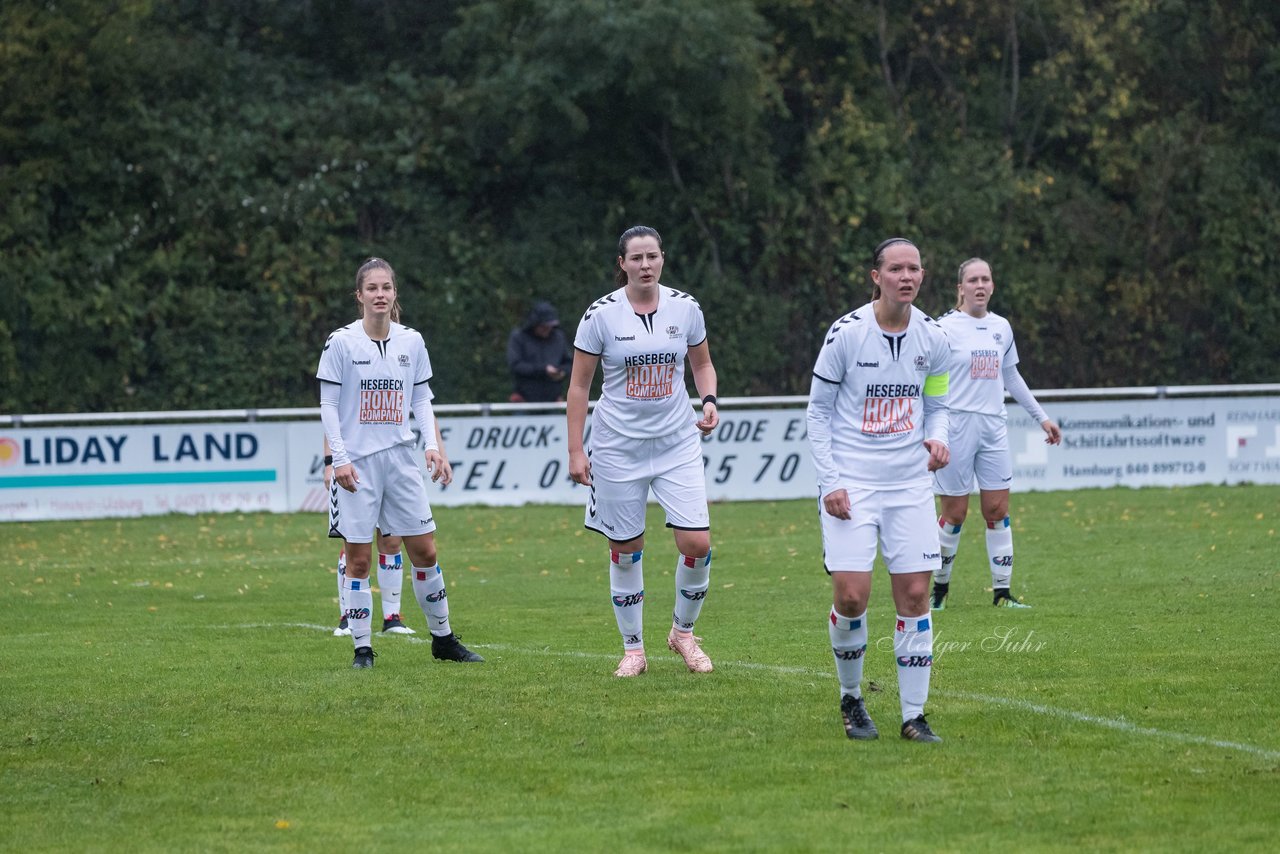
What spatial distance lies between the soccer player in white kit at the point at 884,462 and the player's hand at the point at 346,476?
310 cm

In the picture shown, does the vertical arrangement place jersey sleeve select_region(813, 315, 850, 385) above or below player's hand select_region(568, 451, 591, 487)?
above

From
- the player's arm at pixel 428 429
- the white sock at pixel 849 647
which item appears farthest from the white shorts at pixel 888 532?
the player's arm at pixel 428 429

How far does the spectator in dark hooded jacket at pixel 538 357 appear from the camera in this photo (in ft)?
77.8

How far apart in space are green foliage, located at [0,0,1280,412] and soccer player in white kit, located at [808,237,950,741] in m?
21.9

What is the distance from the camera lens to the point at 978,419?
13.1 m

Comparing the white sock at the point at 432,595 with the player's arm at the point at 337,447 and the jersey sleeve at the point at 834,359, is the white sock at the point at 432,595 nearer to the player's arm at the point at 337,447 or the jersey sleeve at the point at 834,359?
the player's arm at the point at 337,447

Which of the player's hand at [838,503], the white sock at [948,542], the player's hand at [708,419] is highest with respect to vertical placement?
the player's hand at [708,419]

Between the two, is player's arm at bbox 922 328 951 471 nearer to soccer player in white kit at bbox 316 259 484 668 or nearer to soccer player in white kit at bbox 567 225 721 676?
soccer player in white kit at bbox 567 225 721 676

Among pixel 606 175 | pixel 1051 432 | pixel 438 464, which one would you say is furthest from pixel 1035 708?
pixel 606 175

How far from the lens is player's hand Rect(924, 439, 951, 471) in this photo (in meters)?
7.62

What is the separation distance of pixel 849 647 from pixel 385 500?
11.4 feet

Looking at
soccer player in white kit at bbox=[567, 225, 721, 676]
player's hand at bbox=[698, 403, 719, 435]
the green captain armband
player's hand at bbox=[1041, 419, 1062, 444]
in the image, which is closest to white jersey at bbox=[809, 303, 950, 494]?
the green captain armband

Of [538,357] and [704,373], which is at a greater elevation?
[538,357]

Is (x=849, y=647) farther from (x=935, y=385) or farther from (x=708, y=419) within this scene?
(x=708, y=419)
